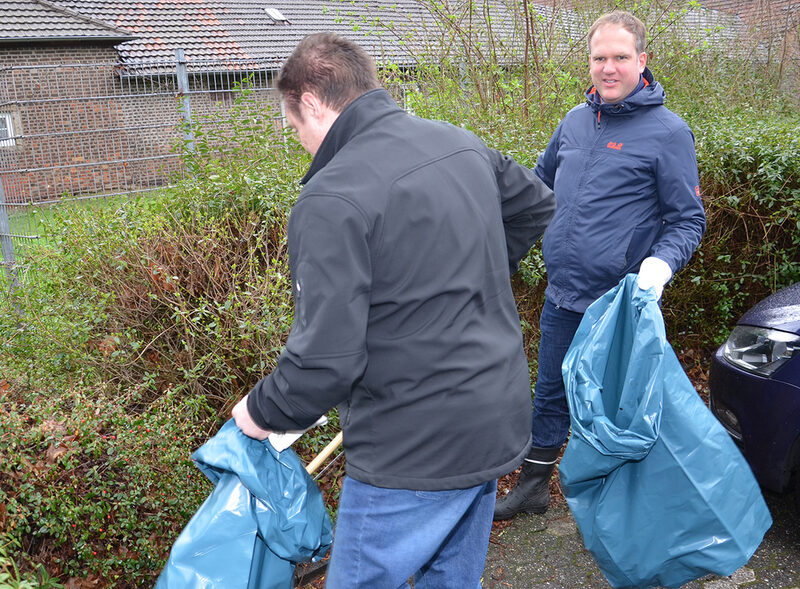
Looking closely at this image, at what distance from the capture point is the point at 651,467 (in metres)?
2.50

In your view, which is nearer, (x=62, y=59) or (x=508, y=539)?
(x=508, y=539)

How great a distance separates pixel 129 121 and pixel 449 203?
199 inches

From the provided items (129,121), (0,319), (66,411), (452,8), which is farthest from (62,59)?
(66,411)

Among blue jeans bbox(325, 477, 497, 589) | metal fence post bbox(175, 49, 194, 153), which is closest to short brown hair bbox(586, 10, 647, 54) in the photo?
blue jeans bbox(325, 477, 497, 589)

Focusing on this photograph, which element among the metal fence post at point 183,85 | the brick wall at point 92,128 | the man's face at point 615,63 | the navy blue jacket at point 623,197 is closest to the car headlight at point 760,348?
the navy blue jacket at point 623,197

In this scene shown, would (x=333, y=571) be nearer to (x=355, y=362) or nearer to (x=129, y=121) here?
(x=355, y=362)

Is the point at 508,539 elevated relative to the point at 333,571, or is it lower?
lower

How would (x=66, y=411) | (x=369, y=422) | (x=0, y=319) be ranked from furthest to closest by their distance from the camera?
1. (x=0, y=319)
2. (x=66, y=411)
3. (x=369, y=422)

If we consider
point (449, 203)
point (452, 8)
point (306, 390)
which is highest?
point (452, 8)

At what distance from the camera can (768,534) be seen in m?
3.45

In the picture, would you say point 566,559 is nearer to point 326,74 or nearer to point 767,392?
point 767,392

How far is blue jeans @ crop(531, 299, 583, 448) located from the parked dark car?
73cm

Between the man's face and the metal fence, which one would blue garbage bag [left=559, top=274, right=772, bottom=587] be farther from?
the metal fence

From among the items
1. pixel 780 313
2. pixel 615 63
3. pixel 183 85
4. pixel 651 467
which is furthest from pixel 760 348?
pixel 183 85
